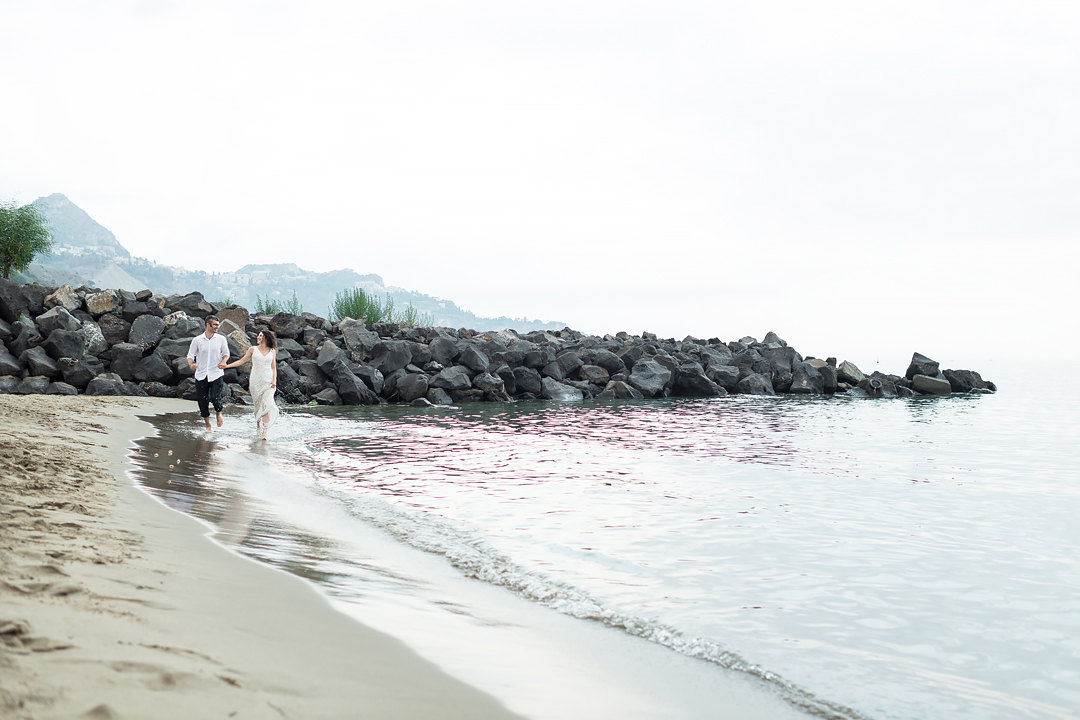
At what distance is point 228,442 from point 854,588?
11.9 m

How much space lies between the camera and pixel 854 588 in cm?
645

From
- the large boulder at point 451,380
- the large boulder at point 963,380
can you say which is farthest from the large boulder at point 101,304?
the large boulder at point 963,380

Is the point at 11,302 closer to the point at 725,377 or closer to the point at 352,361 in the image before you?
the point at 352,361

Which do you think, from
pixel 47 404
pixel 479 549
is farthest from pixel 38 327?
pixel 479 549

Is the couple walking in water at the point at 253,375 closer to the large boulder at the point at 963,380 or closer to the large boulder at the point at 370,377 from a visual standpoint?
the large boulder at the point at 370,377

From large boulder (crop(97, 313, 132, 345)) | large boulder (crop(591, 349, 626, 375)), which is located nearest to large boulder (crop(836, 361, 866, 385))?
large boulder (crop(591, 349, 626, 375))

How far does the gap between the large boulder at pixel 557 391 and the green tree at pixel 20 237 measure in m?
32.6

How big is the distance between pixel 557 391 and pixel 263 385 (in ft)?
58.3

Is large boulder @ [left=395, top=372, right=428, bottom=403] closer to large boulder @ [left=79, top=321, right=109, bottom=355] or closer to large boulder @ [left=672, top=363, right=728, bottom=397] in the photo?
large boulder @ [left=79, top=321, right=109, bottom=355]

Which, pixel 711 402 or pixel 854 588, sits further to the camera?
pixel 711 402

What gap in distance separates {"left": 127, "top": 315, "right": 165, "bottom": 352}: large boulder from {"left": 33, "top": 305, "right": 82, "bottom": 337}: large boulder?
1699mm

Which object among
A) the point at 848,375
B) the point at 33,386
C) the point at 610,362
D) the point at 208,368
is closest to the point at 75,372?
the point at 33,386

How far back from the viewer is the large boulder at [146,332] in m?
24.4

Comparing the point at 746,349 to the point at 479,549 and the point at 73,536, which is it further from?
the point at 73,536
